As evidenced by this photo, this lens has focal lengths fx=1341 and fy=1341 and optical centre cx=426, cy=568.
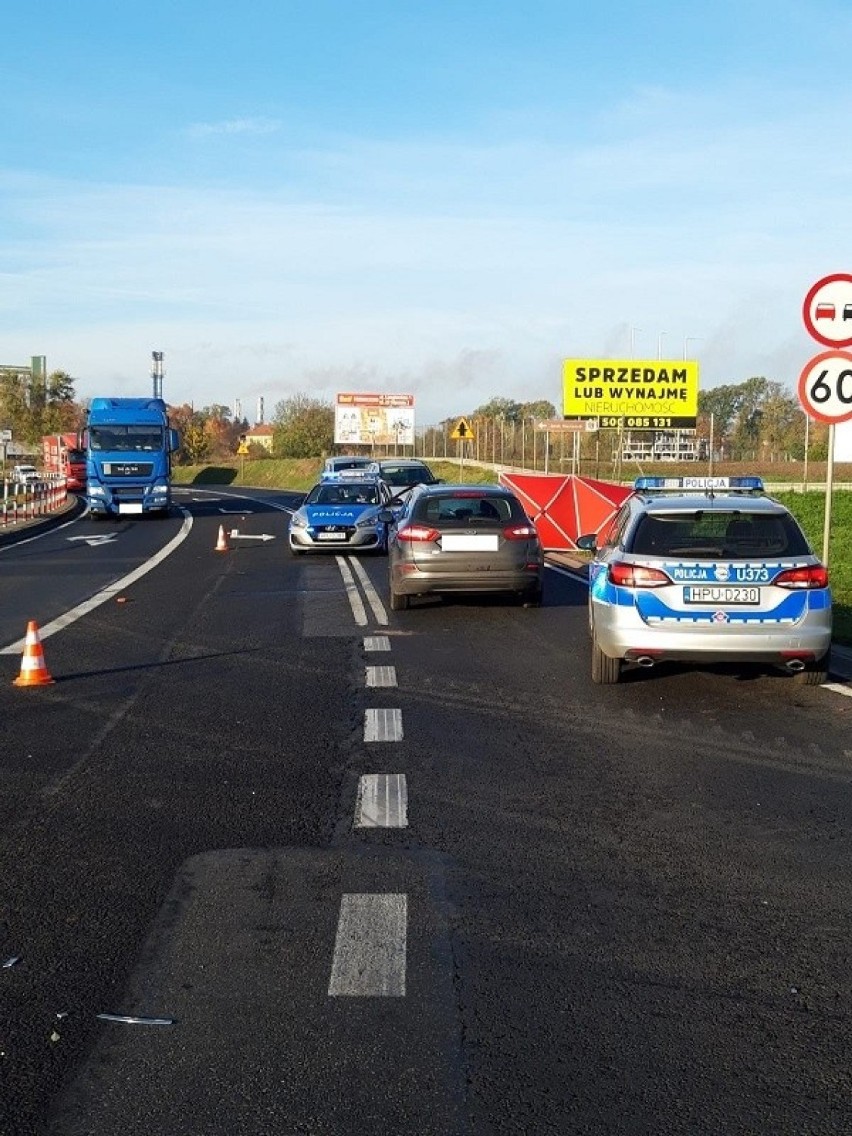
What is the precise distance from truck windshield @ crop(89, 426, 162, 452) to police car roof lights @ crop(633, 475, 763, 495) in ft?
92.9

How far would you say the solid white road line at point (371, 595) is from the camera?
15156mm

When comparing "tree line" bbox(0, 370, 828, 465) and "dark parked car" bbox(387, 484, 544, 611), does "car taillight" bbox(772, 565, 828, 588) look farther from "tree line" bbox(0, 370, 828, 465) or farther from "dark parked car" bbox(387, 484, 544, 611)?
"tree line" bbox(0, 370, 828, 465)

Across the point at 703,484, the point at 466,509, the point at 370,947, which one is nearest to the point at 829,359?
the point at 703,484

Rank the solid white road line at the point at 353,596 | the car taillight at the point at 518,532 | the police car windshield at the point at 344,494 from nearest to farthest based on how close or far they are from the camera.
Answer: the solid white road line at the point at 353,596, the car taillight at the point at 518,532, the police car windshield at the point at 344,494

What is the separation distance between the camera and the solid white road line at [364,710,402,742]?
857 centimetres

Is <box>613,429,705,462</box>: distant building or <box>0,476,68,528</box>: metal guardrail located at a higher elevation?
<box>613,429,705,462</box>: distant building

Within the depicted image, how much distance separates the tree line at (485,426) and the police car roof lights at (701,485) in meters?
51.1

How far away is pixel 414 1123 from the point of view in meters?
3.59

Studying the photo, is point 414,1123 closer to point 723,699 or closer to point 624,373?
point 723,699

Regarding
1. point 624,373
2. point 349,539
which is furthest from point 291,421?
point 349,539

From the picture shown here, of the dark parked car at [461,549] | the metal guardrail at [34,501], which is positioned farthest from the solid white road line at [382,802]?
the metal guardrail at [34,501]

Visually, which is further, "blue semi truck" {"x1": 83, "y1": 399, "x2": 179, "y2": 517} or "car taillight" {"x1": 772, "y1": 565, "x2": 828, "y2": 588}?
"blue semi truck" {"x1": 83, "y1": 399, "x2": 179, "y2": 517}

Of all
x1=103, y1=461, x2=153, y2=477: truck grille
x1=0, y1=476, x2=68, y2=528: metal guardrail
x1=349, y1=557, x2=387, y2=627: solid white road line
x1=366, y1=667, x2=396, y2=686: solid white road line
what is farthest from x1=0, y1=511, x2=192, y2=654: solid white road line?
x1=0, y1=476, x2=68, y2=528: metal guardrail

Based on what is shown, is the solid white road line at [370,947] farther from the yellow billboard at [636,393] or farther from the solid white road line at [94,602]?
the yellow billboard at [636,393]
